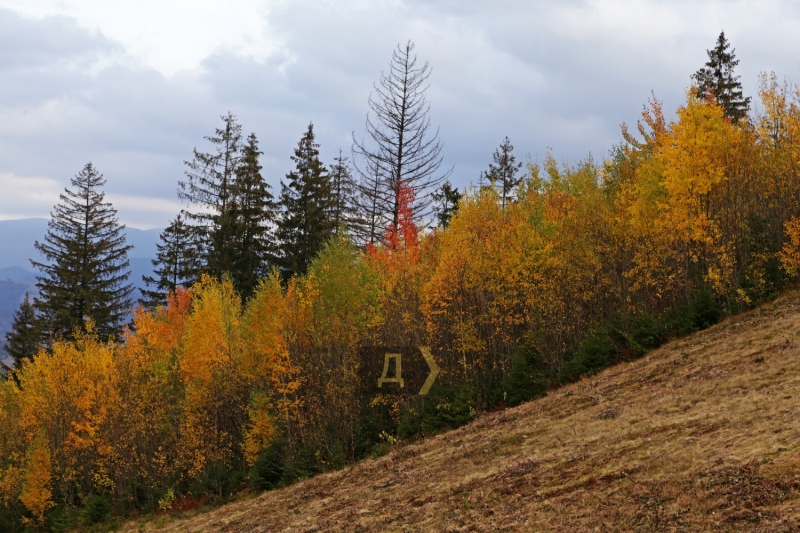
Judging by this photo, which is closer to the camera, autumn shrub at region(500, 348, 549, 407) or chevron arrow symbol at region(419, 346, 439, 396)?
autumn shrub at region(500, 348, 549, 407)

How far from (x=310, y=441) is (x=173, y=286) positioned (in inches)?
1235

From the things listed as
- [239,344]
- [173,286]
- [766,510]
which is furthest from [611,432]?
[173,286]

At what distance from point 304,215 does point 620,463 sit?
3708 centimetres

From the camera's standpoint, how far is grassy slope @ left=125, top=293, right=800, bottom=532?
880cm

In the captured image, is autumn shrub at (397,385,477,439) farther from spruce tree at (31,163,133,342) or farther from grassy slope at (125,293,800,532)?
spruce tree at (31,163,133,342)

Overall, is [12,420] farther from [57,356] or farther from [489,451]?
[489,451]

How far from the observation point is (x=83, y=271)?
1982 inches

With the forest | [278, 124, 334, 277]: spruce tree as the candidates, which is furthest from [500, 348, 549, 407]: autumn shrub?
[278, 124, 334, 277]: spruce tree

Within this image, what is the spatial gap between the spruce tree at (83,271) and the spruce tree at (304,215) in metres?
16.1

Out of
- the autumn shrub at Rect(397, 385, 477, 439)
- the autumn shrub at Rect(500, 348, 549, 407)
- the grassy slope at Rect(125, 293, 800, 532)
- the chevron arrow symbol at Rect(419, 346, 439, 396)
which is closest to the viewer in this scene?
the grassy slope at Rect(125, 293, 800, 532)

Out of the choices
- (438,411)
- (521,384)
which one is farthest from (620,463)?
(438,411)

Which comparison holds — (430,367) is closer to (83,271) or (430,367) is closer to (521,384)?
(521,384)

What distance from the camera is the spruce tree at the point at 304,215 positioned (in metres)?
45.2

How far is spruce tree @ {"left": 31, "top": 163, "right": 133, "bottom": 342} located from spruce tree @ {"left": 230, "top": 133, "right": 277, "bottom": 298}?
42.8 ft
